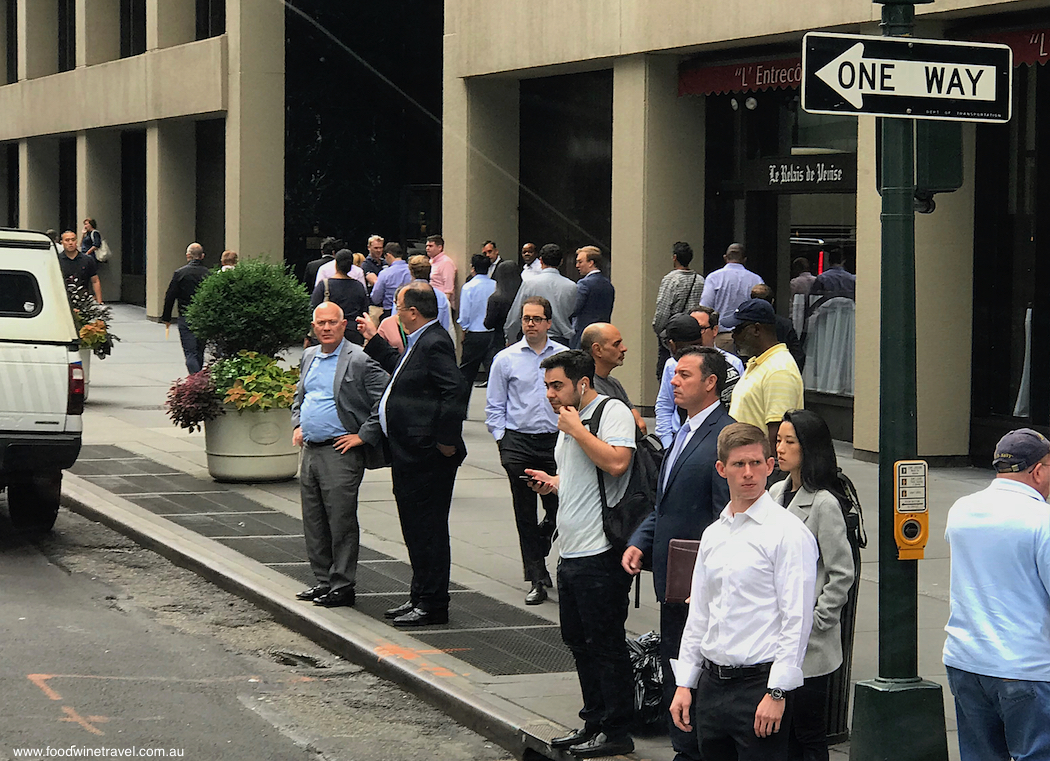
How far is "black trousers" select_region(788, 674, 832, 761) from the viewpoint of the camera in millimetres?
5516

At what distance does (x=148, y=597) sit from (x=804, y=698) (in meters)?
5.78

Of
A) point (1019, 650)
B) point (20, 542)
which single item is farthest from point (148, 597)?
point (1019, 650)

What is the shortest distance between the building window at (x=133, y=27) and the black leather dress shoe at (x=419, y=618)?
3161 centimetres

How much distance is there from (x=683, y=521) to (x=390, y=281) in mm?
15784

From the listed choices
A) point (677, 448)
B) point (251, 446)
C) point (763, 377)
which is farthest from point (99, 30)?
point (677, 448)

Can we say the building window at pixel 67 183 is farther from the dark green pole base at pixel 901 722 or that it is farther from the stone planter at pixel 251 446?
the dark green pole base at pixel 901 722

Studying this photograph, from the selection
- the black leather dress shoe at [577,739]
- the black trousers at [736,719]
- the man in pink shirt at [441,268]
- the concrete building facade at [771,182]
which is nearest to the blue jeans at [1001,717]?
the black trousers at [736,719]

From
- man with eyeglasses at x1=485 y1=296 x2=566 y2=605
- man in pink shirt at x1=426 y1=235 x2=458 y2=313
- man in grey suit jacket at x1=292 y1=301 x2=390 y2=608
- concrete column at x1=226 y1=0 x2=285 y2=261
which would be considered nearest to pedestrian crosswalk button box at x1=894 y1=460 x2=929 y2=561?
man with eyeglasses at x1=485 y1=296 x2=566 y2=605

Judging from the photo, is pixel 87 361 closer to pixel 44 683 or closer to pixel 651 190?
pixel 651 190

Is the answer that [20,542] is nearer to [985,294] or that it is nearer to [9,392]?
[9,392]

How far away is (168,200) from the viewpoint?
113 ft

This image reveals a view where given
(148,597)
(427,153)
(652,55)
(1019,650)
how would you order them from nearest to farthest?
(1019,650)
(148,597)
(652,55)
(427,153)

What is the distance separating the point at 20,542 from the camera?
11.9 metres

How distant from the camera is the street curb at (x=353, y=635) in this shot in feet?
23.5
